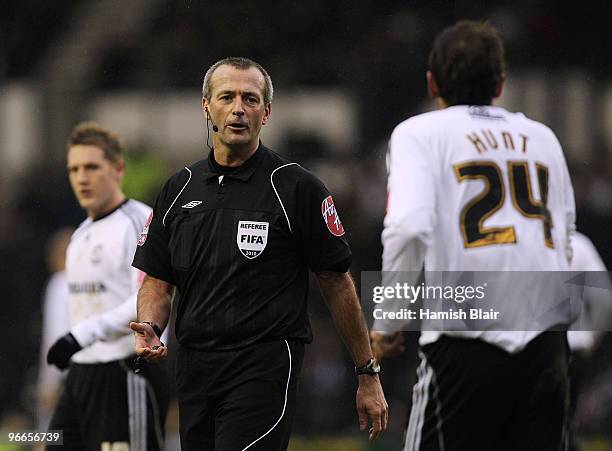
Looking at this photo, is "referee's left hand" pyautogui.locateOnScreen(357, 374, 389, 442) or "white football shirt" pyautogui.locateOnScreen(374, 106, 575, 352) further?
"referee's left hand" pyautogui.locateOnScreen(357, 374, 389, 442)

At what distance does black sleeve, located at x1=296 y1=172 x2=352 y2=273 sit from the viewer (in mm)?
4359

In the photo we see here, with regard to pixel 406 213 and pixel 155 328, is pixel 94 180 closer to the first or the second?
pixel 155 328

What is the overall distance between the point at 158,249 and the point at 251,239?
44 cm

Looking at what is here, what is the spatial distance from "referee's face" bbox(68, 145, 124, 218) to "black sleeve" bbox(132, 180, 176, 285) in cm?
183

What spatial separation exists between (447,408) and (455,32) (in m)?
1.44

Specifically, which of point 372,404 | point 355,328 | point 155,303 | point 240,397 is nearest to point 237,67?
point 155,303

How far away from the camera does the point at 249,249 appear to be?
4297 mm

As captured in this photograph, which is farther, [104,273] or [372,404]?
[104,273]

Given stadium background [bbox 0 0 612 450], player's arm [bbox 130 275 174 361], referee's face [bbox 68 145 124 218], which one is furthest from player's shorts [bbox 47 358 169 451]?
stadium background [bbox 0 0 612 450]

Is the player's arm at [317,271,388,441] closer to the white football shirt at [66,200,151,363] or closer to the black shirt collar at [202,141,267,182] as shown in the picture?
the black shirt collar at [202,141,267,182]

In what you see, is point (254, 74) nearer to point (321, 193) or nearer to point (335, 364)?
point (321, 193)

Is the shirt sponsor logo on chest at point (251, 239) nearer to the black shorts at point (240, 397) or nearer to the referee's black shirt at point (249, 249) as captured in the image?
the referee's black shirt at point (249, 249)

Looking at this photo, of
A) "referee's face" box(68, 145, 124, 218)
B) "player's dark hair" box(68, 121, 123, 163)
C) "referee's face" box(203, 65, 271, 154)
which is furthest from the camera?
"player's dark hair" box(68, 121, 123, 163)

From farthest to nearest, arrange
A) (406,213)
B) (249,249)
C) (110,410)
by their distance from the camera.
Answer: (110,410)
(249,249)
(406,213)
